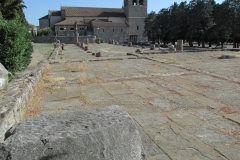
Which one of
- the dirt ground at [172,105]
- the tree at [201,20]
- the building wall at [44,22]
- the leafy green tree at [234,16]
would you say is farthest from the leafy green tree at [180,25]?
the building wall at [44,22]

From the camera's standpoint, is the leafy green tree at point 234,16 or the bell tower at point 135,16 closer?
the leafy green tree at point 234,16

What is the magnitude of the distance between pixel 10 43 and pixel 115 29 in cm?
5352

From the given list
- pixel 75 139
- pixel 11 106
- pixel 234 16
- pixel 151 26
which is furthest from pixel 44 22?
pixel 75 139

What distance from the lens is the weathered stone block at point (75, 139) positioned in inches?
69.3

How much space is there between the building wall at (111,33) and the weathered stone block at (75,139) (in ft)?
190

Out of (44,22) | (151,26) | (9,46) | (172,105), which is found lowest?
(172,105)

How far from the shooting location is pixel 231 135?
130 inches

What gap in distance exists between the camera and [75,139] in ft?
5.92

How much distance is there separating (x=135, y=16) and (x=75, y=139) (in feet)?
228

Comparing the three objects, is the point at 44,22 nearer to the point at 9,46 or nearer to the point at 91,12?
the point at 91,12

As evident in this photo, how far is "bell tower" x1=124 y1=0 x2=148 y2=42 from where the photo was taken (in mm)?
67688

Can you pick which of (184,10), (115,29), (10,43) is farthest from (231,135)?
(115,29)

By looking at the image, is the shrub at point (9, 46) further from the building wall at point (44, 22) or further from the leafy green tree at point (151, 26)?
the building wall at point (44, 22)

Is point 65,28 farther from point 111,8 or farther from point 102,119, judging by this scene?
point 102,119
